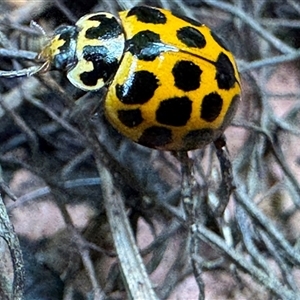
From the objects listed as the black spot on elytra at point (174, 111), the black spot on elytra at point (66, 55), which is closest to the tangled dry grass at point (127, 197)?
the black spot on elytra at point (66, 55)

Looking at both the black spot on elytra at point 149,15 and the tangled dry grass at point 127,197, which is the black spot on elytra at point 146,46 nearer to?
the black spot on elytra at point 149,15

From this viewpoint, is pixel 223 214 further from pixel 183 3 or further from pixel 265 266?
pixel 183 3

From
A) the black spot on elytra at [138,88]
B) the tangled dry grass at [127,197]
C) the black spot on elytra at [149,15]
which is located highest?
the black spot on elytra at [149,15]

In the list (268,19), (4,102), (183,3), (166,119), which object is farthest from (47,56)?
(268,19)

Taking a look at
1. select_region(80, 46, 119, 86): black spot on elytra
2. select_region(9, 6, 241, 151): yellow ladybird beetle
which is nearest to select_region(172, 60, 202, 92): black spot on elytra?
select_region(9, 6, 241, 151): yellow ladybird beetle

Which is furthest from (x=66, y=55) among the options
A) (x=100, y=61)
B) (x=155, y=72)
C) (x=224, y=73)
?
(x=224, y=73)

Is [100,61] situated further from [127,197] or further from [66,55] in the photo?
[127,197]
